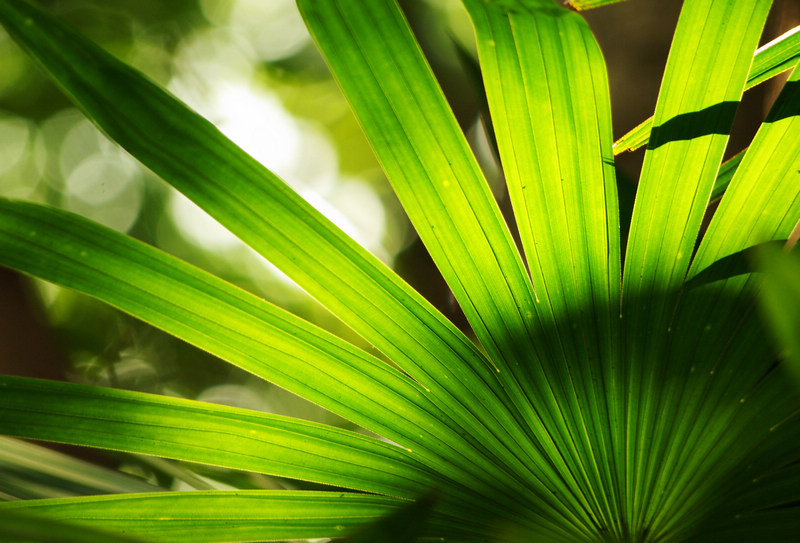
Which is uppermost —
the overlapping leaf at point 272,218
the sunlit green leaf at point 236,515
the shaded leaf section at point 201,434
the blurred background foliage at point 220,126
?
the blurred background foliage at point 220,126

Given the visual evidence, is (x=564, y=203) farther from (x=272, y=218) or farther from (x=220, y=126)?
(x=220, y=126)

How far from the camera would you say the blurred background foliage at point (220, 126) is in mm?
3154

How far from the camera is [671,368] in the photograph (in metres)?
0.58

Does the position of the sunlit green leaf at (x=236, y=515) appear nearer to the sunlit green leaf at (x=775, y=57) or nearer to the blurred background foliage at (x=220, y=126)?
the sunlit green leaf at (x=775, y=57)

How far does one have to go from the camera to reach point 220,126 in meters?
2.65

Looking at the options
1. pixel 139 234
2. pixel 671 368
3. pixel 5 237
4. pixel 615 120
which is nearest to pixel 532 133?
pixel 671 368

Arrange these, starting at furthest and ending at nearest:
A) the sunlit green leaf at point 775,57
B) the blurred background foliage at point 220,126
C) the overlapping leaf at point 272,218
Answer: the blurred background foliage at point 220,126
the sunlit green leaf at point 775,57
the overlapping leaf at point 272,218

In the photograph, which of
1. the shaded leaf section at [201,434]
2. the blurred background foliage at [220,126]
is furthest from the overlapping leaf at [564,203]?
the blurred background foliage at [220,126]

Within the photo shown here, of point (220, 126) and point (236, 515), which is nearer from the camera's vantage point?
point (236, 515)

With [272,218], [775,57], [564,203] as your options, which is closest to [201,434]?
[272,218]

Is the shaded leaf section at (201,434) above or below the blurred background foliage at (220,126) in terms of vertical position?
below

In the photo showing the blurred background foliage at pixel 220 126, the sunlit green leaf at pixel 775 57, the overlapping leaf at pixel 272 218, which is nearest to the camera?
the overlapping leaf at pixel 272 218

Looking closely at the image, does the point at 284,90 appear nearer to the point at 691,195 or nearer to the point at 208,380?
the point at 208,380

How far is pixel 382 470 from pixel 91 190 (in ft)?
13.4
